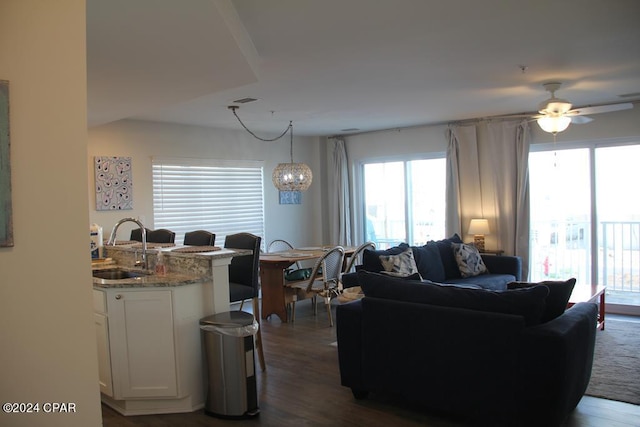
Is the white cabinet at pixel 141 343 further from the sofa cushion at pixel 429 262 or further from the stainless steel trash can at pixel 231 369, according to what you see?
the sofa cushion at pixel 429 262

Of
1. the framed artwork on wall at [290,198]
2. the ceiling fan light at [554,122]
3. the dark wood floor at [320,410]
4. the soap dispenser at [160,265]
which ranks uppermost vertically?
the ceiling fan light at [554,122]

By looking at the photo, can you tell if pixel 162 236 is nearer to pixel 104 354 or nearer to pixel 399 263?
pixel 104 354

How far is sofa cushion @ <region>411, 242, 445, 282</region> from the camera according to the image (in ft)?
18.9

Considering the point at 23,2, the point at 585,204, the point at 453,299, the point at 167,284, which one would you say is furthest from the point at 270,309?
the point at 23,2

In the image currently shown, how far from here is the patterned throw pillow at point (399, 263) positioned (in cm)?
531

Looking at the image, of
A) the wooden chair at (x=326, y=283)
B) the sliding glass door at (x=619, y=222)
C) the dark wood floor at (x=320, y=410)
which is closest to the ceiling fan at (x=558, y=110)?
the sliding glass door at (x=619, y=222)

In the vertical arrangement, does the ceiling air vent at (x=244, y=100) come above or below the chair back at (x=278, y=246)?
above

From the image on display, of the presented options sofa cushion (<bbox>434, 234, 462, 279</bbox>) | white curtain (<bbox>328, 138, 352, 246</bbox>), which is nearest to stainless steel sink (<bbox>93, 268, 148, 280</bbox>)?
sofa cushion (<bbox>434, 234, 462, 279</bbox>)

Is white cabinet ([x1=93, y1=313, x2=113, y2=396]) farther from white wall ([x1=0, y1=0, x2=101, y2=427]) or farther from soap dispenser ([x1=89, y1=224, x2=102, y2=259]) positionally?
white wall ([x1=0, y1=0, x2=101, y2=427])

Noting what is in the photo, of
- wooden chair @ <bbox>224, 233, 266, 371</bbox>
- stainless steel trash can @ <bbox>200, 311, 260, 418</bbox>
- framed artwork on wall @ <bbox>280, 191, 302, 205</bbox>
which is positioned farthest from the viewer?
framed artwork on wall @ <bbox>280, 191, 302, 205</bbox>

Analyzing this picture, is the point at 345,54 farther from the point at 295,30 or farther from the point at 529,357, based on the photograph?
the point at 529,357

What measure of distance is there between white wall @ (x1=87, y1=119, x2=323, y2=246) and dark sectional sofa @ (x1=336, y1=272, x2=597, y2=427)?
379 centimetres

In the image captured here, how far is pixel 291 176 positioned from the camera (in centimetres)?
653

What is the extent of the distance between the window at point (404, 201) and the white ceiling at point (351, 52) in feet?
7.14
